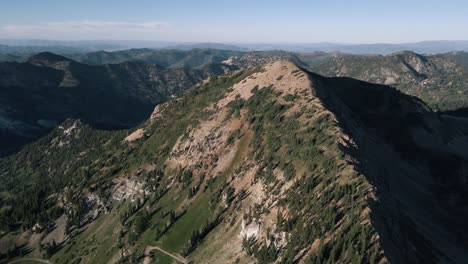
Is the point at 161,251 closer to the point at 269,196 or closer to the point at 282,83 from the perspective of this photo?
the point at 269,196

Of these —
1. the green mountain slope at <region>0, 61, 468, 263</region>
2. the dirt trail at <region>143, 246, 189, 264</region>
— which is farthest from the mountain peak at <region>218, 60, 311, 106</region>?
the dirt trail at <region>143, 246, 189, 264</region>

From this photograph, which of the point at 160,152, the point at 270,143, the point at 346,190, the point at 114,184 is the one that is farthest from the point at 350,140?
the point at 114,184

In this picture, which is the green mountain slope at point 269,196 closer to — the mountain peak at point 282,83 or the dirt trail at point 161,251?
the mountain peak at point 282,83

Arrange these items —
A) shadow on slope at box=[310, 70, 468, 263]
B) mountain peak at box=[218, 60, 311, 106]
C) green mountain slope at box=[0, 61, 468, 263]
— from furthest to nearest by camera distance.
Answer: mountain peak at box=[218, 60, 311, 106] → green mountain slope at box=[0, 61, 468, 263] → shadow on slope at box=[310, 70, 468, 263]

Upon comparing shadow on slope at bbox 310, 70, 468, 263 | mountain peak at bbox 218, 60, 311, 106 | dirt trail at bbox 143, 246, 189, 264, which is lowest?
dirt trail at bbox 143, 246, 189, 264

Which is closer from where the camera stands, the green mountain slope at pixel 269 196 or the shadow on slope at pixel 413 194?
the shadow on slope at pixel 413 194

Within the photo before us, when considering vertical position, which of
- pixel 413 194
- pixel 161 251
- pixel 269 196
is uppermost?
pixel 269 196

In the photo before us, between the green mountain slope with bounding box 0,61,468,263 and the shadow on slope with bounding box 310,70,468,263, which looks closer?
the shadow on slope with bounding box 310,70,468,263

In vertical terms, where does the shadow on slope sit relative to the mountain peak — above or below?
below

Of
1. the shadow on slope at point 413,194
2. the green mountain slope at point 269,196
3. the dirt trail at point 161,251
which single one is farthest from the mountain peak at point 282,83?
the dirt trail at point 161,251

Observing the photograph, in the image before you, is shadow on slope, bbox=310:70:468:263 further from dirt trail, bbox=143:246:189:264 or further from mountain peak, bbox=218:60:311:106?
dirt trail, bbox=143:246:189:264

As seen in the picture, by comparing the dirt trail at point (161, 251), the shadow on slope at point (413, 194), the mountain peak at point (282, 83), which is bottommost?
the dirt trail at point (161, 251)

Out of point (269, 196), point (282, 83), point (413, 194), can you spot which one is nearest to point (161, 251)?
point (269, 196)
